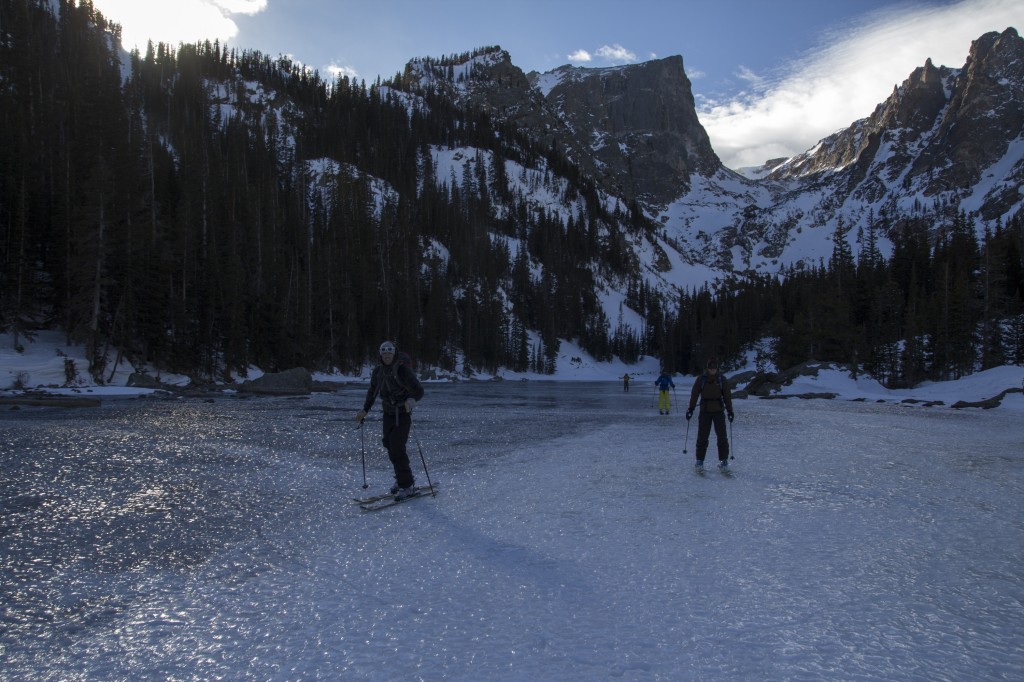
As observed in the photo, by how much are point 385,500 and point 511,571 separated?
3.59 metres

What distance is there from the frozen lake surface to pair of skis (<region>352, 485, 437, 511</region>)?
1.47ft

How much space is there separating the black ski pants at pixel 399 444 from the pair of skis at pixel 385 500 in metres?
0.22

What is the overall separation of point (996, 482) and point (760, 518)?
611 cm

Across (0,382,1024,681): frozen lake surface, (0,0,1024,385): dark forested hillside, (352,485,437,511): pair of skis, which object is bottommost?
(352,485,437,511): pair of skis

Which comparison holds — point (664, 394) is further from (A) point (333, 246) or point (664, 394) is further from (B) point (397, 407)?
(A) point (333, 246)

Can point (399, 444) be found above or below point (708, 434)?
above

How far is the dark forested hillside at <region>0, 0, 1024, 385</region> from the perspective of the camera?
137 ft

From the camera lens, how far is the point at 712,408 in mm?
11812

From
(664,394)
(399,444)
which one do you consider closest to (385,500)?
(399,444)

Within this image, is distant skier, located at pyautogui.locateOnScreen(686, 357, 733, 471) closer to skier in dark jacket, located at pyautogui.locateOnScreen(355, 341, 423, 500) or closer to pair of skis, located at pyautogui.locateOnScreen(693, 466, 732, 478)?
pair of skis, located at pyautogui.locateOnScreen(693, 466, 732, 478)

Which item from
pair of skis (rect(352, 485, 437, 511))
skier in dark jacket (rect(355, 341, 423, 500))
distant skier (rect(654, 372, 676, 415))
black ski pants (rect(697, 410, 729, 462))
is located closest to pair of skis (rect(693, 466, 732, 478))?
black ski pants (rect(697, 410, 729, 462))

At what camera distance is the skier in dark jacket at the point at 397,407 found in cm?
870

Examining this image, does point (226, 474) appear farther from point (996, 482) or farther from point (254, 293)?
point (254, 293)

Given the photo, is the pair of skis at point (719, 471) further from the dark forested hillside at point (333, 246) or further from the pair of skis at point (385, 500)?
the dark forested hillside at point (333, 246)
